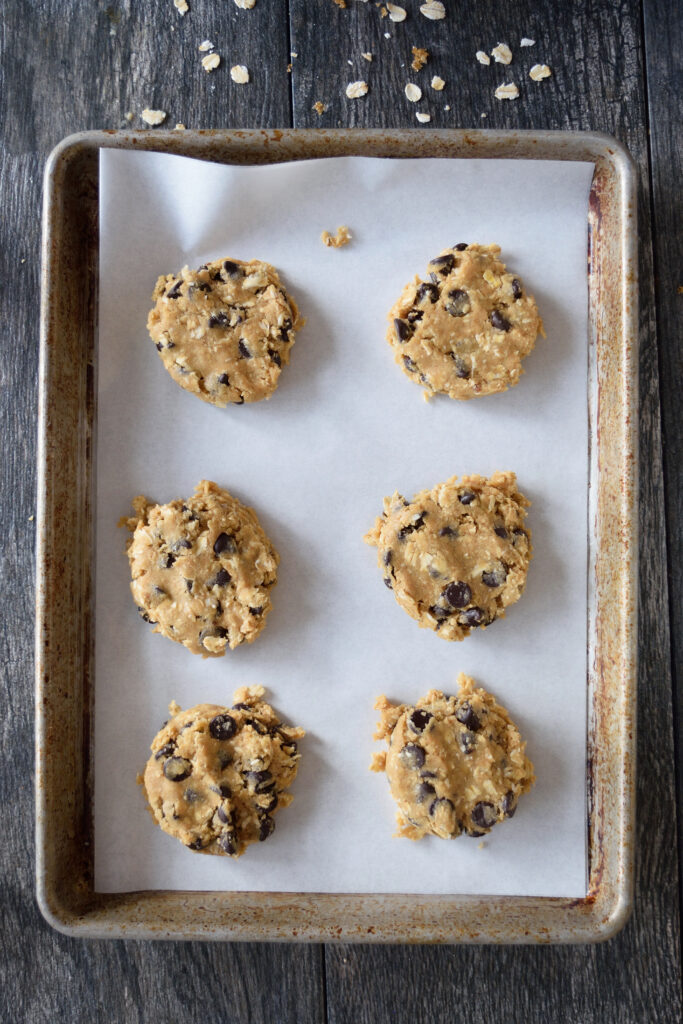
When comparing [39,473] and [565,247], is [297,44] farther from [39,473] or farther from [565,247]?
[39,473]

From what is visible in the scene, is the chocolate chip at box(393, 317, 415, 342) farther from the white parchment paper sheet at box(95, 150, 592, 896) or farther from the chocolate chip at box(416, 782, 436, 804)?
the chocolate chip at box(416, 782, 436, 804)

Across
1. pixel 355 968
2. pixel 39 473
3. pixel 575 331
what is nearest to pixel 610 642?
pixel 575 331

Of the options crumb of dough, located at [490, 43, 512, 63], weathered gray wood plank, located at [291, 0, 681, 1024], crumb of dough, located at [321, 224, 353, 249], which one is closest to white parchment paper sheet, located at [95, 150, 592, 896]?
crumb of dough, located at [321, 224, 353, 249]

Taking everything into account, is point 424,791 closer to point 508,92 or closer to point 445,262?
point 445,262

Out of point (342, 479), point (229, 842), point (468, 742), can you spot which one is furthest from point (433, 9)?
point (229, 842)

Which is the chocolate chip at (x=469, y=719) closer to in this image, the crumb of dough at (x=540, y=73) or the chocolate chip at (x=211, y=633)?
the chocolate chip at (x=211, y=633)

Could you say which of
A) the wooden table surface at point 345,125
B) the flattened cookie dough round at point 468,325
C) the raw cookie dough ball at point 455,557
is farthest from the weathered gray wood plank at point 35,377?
the raw cookie dough ball at point 455,557

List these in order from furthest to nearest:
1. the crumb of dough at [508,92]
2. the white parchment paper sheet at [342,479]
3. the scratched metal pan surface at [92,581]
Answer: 1. the crumb of dough at [508,92]
2. the white parchment paper sheet at [342,479]
3. the scratched metal pan surface at [92,581]
